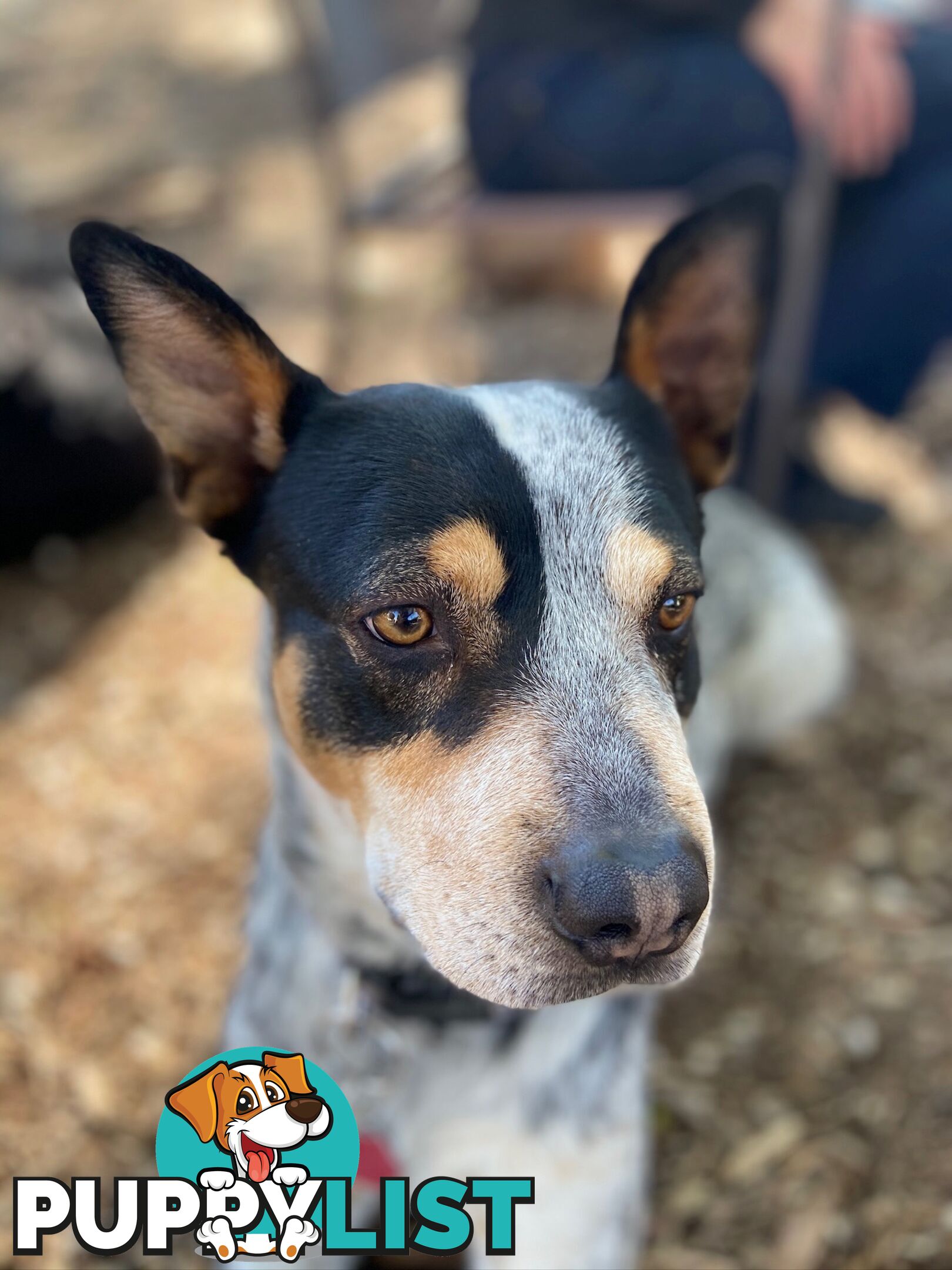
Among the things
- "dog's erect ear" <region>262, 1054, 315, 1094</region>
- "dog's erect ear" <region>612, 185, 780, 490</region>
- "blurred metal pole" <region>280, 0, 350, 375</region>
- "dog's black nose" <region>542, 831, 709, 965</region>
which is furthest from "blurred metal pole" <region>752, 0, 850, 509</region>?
"dog's erect ear" <region>262, 1054, 315, 1094</region>

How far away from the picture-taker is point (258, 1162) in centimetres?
195

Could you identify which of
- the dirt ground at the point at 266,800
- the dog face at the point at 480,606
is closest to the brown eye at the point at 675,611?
the dog face at the point at 480,606

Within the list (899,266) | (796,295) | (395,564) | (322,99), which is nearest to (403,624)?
(395,564)

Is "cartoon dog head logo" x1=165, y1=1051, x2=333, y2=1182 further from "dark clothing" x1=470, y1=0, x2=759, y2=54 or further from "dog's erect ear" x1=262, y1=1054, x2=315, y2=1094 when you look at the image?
"dark clothing" x1=470, y1=0, x2=759, y2=54

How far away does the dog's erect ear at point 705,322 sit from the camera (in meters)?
2.09

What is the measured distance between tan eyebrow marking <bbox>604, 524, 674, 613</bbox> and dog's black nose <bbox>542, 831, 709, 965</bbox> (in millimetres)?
450

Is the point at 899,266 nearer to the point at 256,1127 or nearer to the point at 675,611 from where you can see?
the point at 675,611

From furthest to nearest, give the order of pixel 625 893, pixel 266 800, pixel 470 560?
pixel 266 800 → pixel 470 560 → pixel 625 893

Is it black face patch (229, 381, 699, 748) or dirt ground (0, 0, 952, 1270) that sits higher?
black face patch (229, 381, 699, 748)

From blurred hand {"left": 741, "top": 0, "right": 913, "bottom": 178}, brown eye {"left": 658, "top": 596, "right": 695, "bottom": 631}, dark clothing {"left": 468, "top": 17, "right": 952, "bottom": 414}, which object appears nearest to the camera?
brown eye {"left": 658, "top": 596, "right": 695, "bottom": 631}

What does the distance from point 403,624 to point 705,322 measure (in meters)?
0.96

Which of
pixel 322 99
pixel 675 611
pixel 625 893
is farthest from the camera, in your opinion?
pixel 322 99

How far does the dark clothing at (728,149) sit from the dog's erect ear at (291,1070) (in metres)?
3.81

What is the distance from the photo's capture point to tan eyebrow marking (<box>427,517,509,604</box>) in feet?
5.69
